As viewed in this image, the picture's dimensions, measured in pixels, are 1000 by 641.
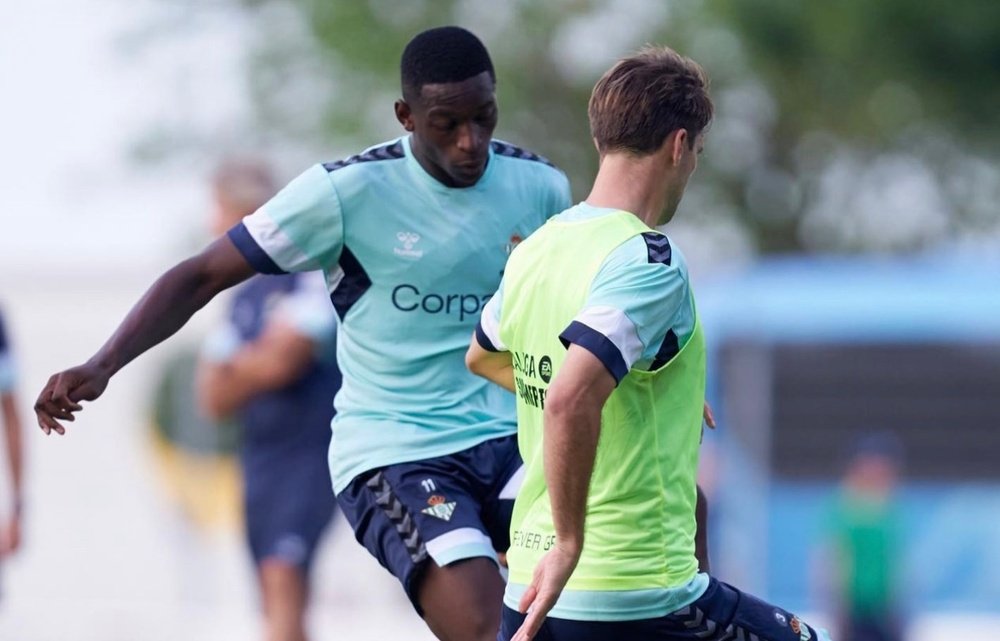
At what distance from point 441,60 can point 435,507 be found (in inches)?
50.1

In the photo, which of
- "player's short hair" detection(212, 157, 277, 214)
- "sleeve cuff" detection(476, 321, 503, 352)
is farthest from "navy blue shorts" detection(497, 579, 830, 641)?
"player's short hair" detection(212, 157, 277, 214)

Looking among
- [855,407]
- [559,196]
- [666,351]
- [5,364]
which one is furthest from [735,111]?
[666,351]

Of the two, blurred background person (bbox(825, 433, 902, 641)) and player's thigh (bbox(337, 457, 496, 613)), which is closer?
player's thigh (bbox(337, 457, 496, 613))

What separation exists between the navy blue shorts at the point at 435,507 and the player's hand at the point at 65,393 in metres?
0.89

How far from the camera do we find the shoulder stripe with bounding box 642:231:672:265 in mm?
4199

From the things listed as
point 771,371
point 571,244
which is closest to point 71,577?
point 771,371

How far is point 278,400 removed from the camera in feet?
29.1

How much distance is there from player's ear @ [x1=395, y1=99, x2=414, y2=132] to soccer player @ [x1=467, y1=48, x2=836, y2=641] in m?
1.07

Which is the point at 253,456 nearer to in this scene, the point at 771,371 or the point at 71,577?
the point at 71,577

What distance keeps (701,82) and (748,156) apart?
25316 mm

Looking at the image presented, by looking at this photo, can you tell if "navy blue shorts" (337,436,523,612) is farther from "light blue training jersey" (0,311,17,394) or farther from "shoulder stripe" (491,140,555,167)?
"light blue training jersey" (0,311,17,394)

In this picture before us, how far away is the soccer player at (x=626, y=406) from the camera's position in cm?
415

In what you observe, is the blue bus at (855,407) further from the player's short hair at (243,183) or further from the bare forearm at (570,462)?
the bare forearm at (570,462)

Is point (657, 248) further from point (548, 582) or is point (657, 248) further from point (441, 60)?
point (441, 60)
